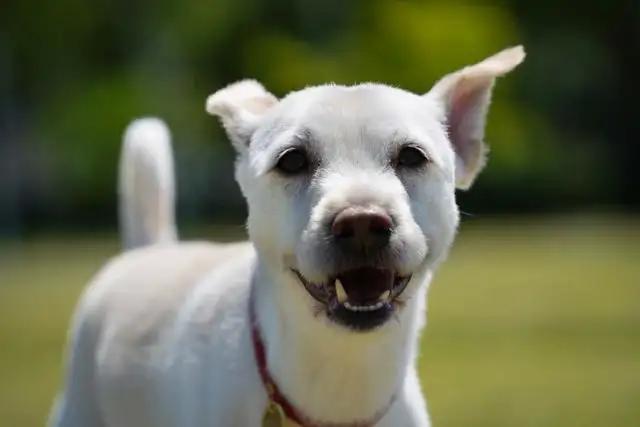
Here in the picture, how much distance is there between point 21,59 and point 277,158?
102 ft

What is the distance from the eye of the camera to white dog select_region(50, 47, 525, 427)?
404 cm

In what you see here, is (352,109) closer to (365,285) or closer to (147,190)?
(365,285)

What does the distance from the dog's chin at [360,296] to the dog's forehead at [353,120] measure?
14.1 inches

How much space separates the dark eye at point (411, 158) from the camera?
4.17m

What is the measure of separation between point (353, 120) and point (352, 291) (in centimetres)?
49

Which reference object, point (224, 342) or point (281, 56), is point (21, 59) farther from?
point (224, 342)

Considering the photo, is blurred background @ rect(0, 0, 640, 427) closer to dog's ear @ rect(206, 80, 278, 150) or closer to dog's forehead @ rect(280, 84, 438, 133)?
dog's ear @ rect(206, 80, 278, 150)

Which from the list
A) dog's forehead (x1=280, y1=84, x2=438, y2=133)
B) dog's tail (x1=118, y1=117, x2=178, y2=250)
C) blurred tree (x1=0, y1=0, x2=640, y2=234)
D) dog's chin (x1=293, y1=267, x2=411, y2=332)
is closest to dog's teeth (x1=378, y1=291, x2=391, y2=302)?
dog's chin (x1=293, y1=267, x2=411, y2=332)

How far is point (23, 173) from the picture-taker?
32.5m

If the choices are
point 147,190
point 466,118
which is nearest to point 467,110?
point 466,118

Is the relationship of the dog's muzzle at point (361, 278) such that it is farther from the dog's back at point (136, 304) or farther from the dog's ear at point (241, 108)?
the dog's back at point (136, 304)

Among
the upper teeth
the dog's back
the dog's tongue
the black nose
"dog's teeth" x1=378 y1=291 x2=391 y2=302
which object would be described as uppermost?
the black nose

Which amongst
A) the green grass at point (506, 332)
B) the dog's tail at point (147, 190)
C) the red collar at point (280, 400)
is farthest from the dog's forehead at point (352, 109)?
the green grass at point (506, 332)

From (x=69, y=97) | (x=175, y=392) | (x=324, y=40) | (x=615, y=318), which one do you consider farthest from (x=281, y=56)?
(x=175, y=392)
